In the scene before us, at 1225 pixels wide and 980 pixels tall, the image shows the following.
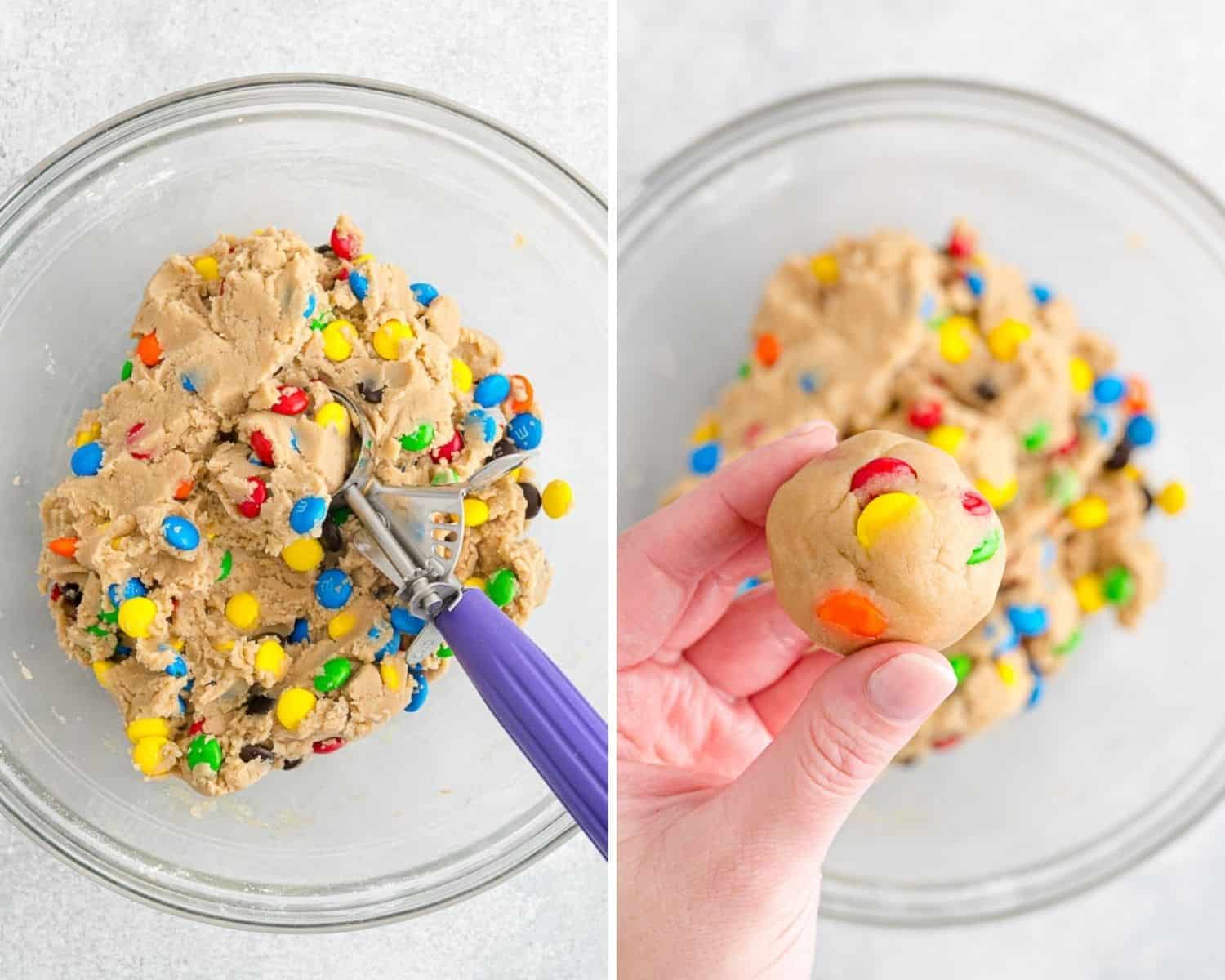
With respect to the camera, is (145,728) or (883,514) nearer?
(883,514)

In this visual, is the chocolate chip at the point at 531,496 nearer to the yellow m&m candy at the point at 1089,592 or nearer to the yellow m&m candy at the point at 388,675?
the yellow m&m candy at the point at 388,675

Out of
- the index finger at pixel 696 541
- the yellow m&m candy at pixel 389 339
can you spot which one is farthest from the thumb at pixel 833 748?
the yellow m&m candy at pixel 389 339

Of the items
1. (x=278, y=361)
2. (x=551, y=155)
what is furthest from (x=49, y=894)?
(x=551, y=155)

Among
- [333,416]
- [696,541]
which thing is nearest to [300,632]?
[333,416]

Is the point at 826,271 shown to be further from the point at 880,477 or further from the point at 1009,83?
the point at 880,477

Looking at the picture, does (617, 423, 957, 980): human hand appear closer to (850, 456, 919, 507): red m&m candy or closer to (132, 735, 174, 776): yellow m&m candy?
(850, 456, 919, 507): red m&m candy

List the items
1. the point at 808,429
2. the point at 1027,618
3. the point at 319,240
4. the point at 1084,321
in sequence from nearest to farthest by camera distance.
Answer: the point at 808,429, the point at 319,240, the point at 1027,618, the point at 1084,321
